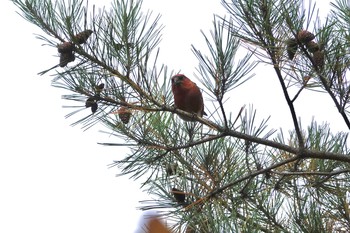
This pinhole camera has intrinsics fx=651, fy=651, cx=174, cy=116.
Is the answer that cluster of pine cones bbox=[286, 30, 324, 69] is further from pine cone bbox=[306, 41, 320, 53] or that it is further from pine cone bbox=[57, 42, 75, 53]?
pine cone bbox=[57, 42, 75, 53]

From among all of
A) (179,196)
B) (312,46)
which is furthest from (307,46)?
(179,196)

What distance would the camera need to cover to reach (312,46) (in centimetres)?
160

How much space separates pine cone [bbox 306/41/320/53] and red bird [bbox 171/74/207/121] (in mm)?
411

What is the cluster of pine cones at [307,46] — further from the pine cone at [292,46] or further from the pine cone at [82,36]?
the pine cone at [82,36]

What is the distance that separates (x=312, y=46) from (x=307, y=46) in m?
0.01

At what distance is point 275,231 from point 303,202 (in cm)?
14

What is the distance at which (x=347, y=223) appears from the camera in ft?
6.23

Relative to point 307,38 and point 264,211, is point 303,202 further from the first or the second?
point 307,38

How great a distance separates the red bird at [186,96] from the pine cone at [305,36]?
16.4 inches

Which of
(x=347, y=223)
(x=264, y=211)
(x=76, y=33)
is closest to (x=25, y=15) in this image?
(x=76, y=33)

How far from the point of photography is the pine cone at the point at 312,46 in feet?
5.24

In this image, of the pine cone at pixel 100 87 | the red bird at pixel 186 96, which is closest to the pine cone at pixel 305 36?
the red bird at pixel 186 96

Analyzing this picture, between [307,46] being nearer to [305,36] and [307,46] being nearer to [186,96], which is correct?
[305,36]

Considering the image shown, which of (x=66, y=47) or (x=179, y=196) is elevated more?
(x=66, y=47)
